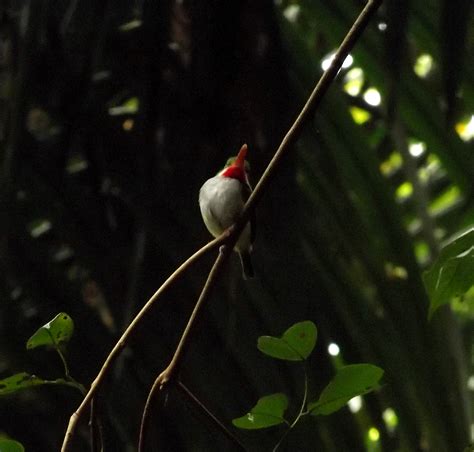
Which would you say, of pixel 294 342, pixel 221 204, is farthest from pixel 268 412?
pixel 221 204

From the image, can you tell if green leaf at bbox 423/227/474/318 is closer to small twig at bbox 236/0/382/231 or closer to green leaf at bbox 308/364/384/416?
green leaf at bbox 308/364/384/416

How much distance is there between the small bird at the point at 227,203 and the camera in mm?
1944

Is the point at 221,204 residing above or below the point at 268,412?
above

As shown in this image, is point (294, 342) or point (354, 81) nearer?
point (294, 342)

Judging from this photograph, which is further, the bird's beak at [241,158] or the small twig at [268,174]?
the bird's beak at [241,158]

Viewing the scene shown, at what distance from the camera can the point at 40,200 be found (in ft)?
5.94

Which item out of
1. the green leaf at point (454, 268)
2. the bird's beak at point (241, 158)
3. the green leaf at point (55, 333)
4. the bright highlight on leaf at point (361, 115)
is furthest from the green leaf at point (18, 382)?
the bright highlight on leaf at point (361, 115)

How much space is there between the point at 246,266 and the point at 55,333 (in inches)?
32.2

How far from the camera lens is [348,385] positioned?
1070mm

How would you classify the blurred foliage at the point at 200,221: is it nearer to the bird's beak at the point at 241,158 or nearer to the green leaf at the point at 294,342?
the bird's beak at the point at 241,158

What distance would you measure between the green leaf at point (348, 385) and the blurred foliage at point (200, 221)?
537mm

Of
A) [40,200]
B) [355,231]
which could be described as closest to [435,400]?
[355,231]

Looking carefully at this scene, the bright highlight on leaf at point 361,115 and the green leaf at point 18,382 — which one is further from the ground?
the green leaf at point 18,382

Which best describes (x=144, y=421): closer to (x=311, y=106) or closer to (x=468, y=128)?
(x=311, y=106)
